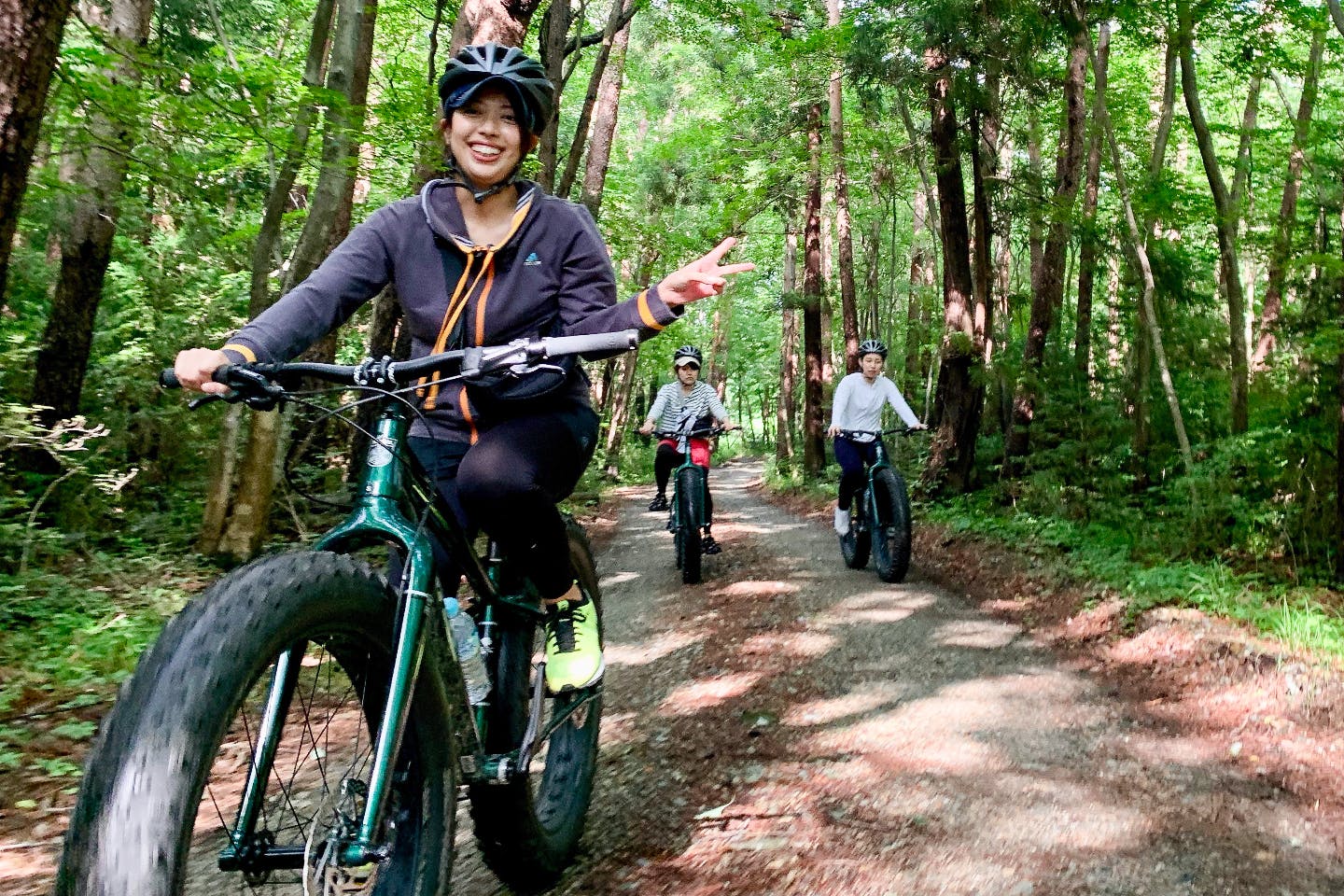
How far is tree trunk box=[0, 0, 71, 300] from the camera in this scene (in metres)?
3.23

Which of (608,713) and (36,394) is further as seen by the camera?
(36,394)

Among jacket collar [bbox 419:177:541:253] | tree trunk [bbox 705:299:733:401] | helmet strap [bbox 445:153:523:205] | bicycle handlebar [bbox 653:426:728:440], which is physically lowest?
bicycle handlebar [bbox 653:426:728:440]

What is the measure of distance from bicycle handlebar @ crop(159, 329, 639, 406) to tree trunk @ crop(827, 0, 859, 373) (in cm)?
1457

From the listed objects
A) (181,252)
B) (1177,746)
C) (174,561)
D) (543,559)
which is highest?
(181,252)

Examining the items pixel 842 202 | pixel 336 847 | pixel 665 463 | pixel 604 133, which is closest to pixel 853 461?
pixel 665 463

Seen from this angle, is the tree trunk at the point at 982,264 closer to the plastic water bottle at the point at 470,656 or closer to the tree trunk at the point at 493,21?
the tree trunk at the point at 493,21

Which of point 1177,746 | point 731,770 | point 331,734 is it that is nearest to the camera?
point 331,734

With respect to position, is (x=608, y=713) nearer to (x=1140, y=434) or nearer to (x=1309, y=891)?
(x=1309, y=891)

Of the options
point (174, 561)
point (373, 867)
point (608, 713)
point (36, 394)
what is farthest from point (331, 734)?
point (36, 394)

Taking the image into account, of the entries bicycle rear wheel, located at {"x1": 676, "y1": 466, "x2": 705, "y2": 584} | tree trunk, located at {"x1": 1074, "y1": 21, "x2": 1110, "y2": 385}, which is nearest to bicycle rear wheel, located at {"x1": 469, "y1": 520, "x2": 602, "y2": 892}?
bicycle rear wheel, located at {"x1": 676, "y1": 466, "x2": 705, "y2": 584}

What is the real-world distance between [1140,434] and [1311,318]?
246 cm

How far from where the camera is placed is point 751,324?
4428 centimetres

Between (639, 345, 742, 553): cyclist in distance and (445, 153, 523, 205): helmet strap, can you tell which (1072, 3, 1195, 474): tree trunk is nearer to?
(639, 345, 742, 553): cyclist in distance

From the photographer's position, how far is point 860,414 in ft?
28.9
